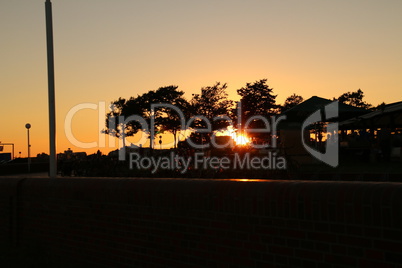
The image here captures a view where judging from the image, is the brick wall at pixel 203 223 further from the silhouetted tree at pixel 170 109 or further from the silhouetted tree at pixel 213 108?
the silhouetted tree at pixel 170 109

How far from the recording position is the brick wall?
3.84 meters

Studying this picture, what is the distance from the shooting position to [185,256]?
5320 mm

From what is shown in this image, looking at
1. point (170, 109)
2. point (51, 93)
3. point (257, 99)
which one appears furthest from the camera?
point (170, 109)

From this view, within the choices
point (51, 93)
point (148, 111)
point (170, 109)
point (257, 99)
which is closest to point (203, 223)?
point (51, 93)

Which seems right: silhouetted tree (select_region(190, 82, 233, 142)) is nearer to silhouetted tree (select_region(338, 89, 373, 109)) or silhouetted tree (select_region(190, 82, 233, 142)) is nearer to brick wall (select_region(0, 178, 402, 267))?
silhouetted tree (select_region(338, 89, 373, 109))

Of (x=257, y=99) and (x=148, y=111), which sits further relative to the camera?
(x=148, y=111)

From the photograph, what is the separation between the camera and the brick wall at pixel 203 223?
3.84m

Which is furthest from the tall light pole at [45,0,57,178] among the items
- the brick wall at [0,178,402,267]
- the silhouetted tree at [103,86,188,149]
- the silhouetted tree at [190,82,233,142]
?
the silhouetted tree at [103,86,188,149]

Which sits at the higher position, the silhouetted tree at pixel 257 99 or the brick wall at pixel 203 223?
the silhouetted tree at pixel 257 99

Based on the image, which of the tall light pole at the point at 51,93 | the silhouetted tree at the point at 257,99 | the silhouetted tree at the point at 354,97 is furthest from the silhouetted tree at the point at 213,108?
the tall light pole at the point at 51,93

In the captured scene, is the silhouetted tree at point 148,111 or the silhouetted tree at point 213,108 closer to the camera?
the silhouetted tree at point 213,108

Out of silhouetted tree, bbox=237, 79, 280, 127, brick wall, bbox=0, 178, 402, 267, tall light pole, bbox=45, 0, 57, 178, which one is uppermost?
silhouetted tree, bbox=237, 79, 280, 127

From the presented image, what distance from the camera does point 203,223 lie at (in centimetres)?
518

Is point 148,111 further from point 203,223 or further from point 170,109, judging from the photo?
point 203,223
